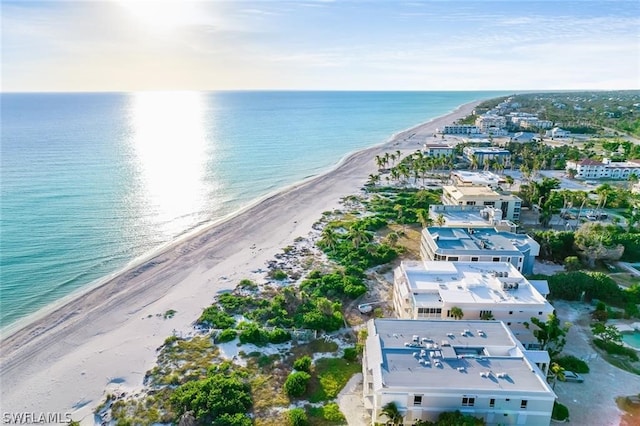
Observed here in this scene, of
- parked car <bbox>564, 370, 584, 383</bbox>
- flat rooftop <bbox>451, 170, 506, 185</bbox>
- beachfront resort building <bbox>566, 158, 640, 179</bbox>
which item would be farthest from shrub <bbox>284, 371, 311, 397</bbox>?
beachfront resort building <bbox>566, 158, 640, 179</bbox>

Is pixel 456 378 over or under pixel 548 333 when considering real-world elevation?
over

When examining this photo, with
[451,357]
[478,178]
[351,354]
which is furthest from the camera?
[478,178]

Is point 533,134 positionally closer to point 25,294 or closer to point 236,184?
point 236,184

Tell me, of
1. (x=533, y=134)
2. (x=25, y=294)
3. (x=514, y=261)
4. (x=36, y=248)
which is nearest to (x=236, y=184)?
(x=36, y=248)

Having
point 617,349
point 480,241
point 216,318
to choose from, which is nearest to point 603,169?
point 480,241

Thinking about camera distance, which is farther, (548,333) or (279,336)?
(279,336)

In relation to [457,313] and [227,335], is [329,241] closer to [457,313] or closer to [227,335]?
[227,335]
